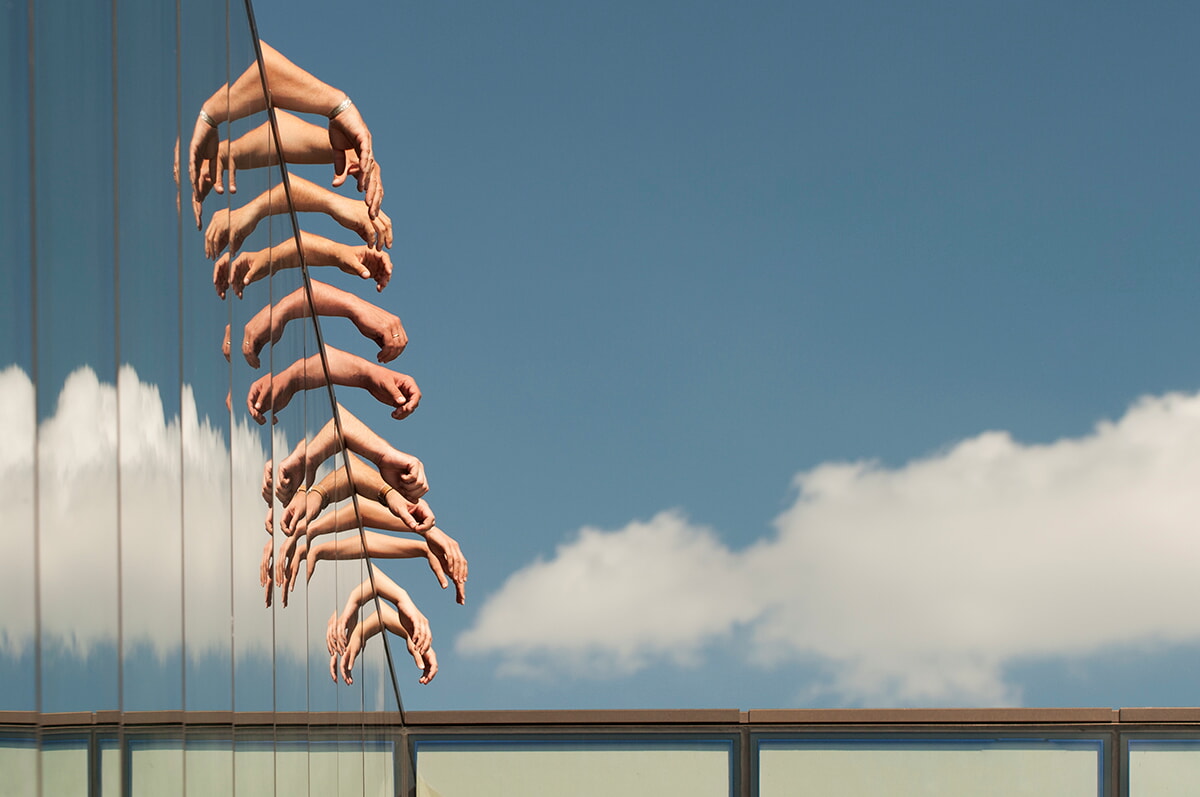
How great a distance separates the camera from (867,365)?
285ft

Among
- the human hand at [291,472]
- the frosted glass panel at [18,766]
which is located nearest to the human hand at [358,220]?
the human hand at [291,472]

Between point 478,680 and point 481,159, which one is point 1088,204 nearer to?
point 481,159

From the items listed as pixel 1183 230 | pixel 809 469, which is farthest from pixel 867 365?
pixel 1183 230

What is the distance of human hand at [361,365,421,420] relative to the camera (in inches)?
264

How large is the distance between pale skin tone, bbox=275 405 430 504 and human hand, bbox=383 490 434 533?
50 millimetres

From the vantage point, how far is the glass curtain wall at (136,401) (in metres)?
1.66

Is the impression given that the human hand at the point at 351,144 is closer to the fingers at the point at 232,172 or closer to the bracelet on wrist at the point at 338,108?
the bracelet on wrist at the point at 338,108

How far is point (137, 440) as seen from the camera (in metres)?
2.15

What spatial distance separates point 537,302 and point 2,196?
8778 cm

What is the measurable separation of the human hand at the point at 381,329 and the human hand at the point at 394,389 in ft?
0.53

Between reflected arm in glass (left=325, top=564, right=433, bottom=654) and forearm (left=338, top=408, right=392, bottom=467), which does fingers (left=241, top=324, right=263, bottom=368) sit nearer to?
reflected arm in glass (left=325, top=564, right=433, bottom=654)

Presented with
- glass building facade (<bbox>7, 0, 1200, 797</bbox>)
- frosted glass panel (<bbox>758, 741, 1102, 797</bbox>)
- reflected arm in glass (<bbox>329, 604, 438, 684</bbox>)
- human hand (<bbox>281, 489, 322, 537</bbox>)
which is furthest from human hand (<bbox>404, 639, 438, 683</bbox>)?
human hand (<bbox>281, 489, 322, 537</bbox>)

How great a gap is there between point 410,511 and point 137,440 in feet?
19.0

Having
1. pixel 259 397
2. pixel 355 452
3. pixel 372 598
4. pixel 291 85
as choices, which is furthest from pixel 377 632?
pixel 259 397
